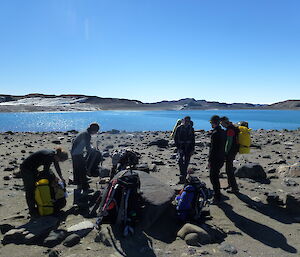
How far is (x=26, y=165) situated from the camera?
283 inches

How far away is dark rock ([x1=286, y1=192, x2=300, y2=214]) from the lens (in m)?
7.59

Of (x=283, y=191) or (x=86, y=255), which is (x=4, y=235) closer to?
(x=86, y=255)

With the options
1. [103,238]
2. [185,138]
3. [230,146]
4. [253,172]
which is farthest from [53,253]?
[253,172]

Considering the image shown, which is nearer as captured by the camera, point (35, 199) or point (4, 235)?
point (4, 235)

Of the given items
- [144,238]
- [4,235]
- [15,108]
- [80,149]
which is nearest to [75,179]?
[80,149]

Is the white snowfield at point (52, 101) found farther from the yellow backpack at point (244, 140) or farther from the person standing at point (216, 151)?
the person standing at point (216, 151)

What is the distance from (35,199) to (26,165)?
85cm

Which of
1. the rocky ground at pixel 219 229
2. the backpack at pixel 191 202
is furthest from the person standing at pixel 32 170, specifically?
the backpack at pixel 191 202

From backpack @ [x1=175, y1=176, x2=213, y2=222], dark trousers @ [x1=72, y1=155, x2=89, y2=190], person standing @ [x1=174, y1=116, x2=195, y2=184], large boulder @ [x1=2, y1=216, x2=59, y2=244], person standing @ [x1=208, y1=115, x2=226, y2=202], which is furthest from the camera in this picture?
person standing @ [x1=174, y1=116, x2=195, y2=184]

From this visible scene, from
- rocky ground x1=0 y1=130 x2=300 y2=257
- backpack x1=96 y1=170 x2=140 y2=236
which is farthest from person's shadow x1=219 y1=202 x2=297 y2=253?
backpack x1=96 y1=170 x2=140 y2=236

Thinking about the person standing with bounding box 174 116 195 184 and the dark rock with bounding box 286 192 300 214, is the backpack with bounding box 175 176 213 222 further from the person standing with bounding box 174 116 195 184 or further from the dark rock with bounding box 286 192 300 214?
the person standing with bounding box 174 116 195 184

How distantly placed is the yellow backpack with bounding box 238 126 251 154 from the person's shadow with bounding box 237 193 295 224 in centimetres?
137

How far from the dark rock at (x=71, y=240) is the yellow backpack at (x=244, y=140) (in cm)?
516

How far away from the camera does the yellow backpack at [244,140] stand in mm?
8688
